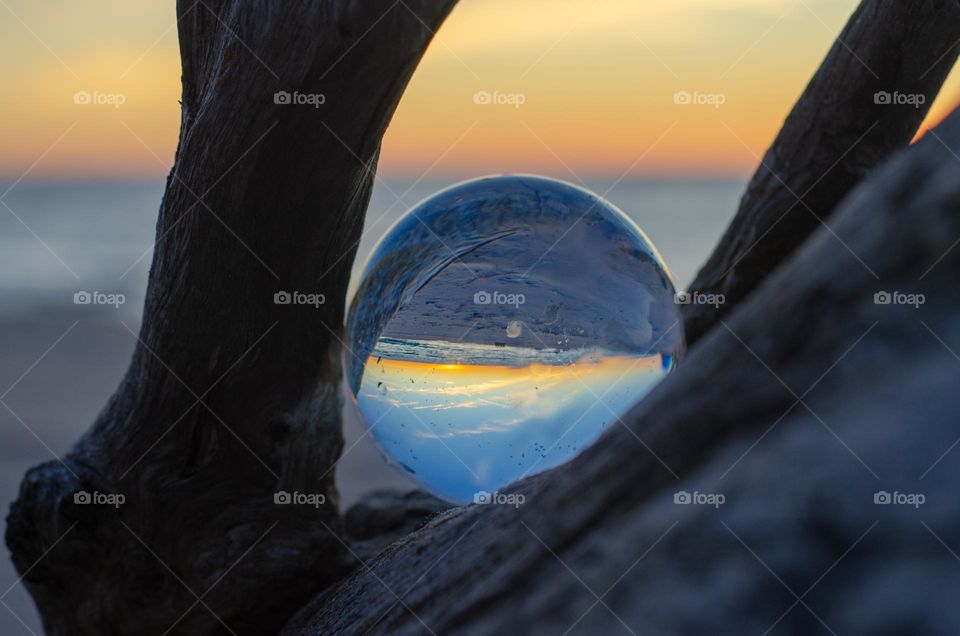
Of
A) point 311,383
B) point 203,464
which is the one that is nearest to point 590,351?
point 311,383

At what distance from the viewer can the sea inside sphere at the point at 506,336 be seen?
274 cm

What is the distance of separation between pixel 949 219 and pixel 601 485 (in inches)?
17.1

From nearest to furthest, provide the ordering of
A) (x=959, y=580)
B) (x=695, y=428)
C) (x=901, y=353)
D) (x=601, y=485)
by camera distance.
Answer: (x=959, y=580), (x=901, y=353), (x=695, y=428), (x=601, y=485)

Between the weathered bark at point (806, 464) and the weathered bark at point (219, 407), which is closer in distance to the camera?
the weathered bark at point (806, 464)

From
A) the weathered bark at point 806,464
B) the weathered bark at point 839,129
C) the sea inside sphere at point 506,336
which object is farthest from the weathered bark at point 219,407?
the weathered bark at point 806,464

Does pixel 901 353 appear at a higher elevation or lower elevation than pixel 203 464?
higher

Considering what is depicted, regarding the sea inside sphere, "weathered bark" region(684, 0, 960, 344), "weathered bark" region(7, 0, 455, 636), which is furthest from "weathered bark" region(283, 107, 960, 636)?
"weathered bark" region(684, 0, 960, 344)

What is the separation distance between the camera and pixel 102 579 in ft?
10.3

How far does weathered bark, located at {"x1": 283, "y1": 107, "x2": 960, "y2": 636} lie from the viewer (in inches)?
26.4

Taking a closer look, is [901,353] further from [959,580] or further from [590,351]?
[590,351]

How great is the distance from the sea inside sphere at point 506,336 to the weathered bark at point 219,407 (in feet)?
1.13

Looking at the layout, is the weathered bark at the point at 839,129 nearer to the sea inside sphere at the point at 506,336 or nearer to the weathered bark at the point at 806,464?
the sea inside sphere at the point at 506,336

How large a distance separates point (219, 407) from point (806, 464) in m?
2.66

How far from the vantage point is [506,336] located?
2.74m
